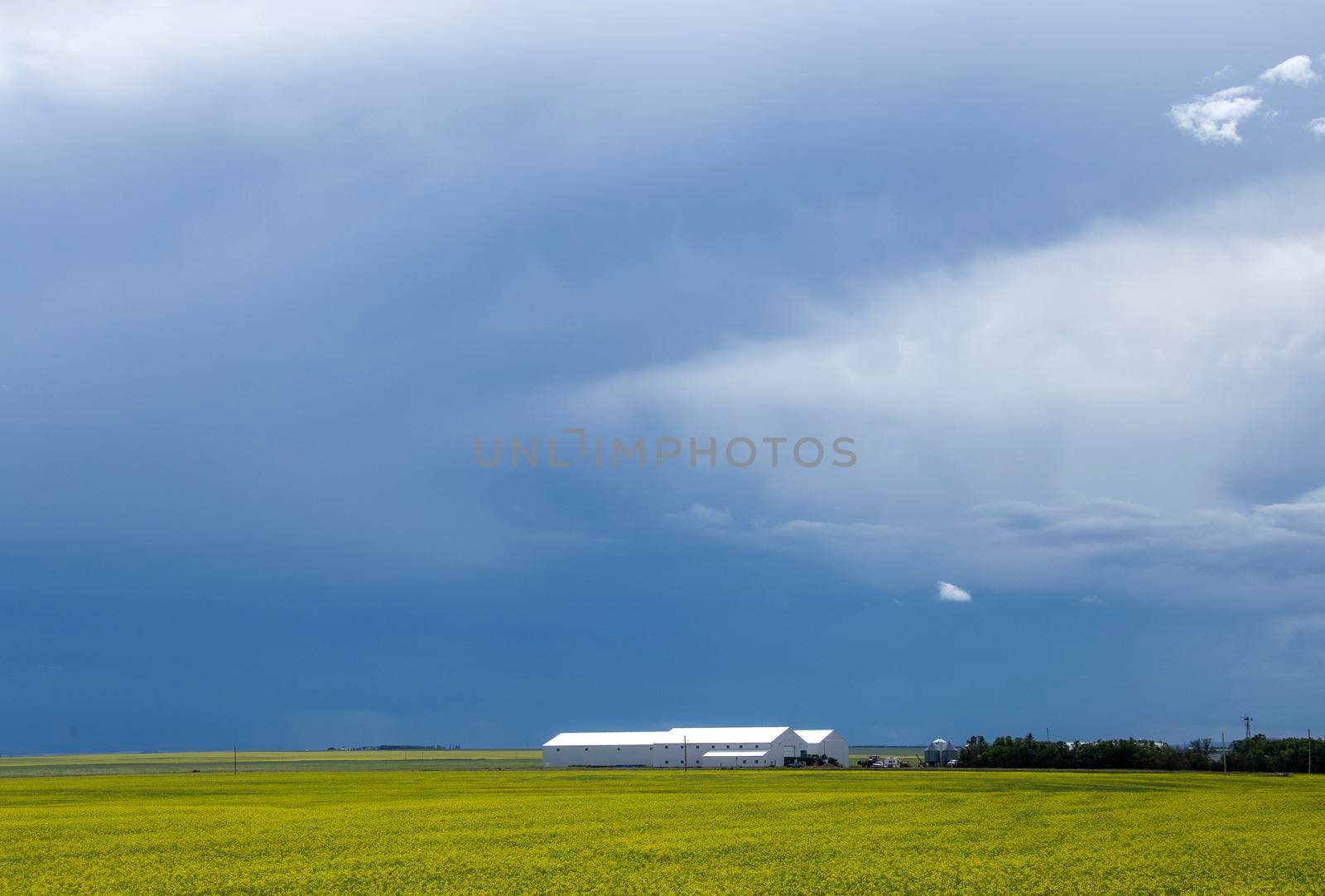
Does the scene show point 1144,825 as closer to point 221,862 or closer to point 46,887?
point 221,862

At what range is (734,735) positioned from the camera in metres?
155

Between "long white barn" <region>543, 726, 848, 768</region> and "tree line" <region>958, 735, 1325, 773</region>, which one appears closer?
"tree line" <region>958, 735, 1325, 773</region>

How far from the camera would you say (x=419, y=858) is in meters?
37.0

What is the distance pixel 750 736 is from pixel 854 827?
10796 centimetres

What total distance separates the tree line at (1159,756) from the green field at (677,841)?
49749 millimetres

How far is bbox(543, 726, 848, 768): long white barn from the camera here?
5802 inches

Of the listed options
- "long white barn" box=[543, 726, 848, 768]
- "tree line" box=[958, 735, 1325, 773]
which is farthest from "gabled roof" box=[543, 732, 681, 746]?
"tree line" box=[958, 735, 1325, 773]

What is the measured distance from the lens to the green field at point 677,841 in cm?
3194

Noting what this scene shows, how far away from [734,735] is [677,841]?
381 ft

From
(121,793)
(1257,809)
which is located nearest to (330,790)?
(121,793)

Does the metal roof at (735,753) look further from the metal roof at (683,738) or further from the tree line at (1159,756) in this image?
the tree line at (1159,756)

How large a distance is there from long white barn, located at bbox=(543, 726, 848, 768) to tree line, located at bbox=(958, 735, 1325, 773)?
24.2 meters

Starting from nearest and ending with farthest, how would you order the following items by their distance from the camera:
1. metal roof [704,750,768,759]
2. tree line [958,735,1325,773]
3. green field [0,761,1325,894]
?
green field [0,761,1325,894] < tree line [958,735,1325,773] < metal roof [704,750,768,759]

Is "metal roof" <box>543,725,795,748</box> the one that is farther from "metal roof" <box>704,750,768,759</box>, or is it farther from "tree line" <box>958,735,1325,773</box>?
"tree line" <box>958,735,1325,773</box>
